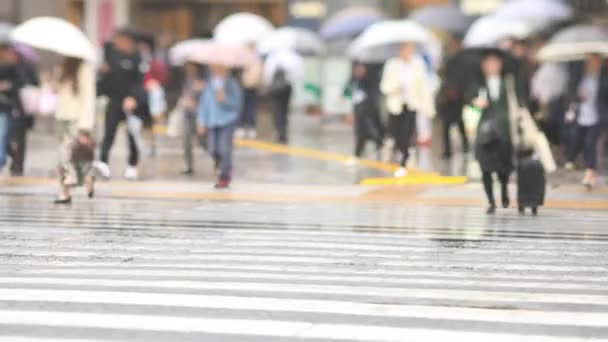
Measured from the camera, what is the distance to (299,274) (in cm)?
1120

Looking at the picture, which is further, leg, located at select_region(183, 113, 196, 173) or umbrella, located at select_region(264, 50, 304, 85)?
umbrella, located at select_region(264, 50, 304, 85)

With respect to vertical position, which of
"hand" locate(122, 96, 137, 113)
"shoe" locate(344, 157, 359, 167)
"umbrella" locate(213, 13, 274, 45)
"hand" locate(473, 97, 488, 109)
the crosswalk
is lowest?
the crosswalk

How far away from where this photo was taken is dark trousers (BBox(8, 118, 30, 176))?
21.3m

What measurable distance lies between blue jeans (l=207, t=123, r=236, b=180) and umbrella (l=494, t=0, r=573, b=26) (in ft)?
27.1

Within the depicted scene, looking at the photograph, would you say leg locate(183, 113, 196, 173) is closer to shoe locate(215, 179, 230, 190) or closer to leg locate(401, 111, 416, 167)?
shoe locate(215, 179, 230, 190)

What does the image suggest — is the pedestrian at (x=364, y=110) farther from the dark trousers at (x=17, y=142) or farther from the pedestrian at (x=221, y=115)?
the dark trousers at (x=17, y=142)

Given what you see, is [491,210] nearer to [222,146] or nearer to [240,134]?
[222,146]

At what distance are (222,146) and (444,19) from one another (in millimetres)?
12098

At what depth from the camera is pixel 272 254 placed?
12.5 m

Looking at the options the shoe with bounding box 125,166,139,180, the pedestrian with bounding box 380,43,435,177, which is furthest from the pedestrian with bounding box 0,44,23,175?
the pedestrian with bounding box 380,43,435,177

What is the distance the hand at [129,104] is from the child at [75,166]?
10.8 ft

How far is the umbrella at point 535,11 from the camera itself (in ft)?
87.8

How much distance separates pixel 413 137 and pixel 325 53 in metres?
17.5

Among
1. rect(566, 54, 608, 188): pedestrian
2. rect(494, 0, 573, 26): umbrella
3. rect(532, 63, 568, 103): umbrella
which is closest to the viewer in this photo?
rect(566, 54, 608, 188): pedestrian
